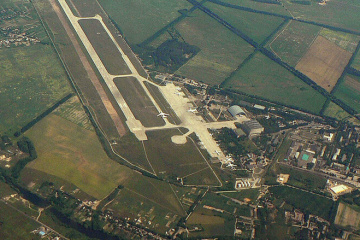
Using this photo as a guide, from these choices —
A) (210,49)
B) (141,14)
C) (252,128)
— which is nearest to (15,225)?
(252,128)

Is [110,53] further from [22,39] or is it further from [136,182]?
[136,182]

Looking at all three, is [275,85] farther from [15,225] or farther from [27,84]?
[15,225]

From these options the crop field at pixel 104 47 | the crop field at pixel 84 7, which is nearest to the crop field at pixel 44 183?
the crop field at pixel 104 47

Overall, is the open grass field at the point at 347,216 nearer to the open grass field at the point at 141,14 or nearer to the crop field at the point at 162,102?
the crop field at the point at 162,102

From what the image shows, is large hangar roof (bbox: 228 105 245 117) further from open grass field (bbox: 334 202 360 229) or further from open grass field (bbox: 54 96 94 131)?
open grass field (bbox: 334 202 360 229)

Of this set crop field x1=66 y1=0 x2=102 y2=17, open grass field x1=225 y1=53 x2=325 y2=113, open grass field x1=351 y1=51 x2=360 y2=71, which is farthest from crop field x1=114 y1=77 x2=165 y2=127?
open grass field x1=351 y1=51 x2=360 y2=71
